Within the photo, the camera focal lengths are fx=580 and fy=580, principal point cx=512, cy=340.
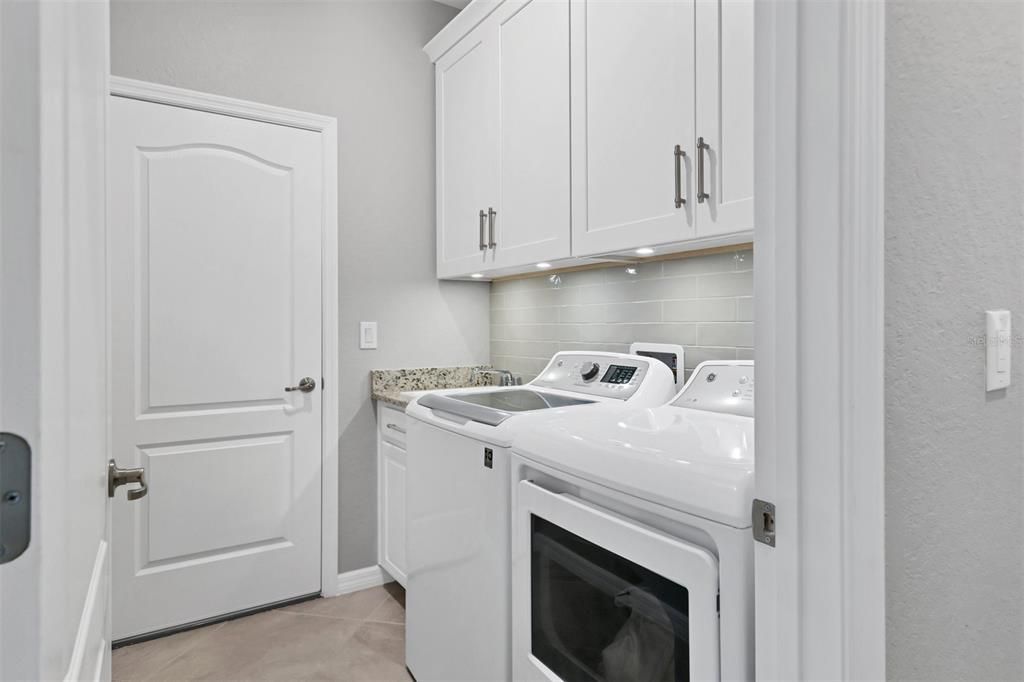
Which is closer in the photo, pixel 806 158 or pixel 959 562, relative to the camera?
pixel 806 158

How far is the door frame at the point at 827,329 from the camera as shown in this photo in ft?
2.04

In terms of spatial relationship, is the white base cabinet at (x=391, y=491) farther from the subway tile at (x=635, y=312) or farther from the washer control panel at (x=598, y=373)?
the subway tile at (x=635, y=312)

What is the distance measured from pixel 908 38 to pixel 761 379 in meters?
0.44

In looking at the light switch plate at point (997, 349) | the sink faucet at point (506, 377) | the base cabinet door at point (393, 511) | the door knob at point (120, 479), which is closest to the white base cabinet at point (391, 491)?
the base cabinet door at point (393, 511)

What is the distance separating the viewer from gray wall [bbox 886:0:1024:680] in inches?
27.0

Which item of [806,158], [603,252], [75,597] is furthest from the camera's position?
[603,252]

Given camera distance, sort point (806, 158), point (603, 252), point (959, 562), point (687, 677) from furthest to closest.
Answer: point (603, 252) < point (687, 677) < point (959, 562) < point (806, 158)

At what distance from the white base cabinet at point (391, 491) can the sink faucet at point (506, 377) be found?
47 cm

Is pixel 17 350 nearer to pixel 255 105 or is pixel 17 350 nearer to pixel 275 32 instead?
pixel 255 105

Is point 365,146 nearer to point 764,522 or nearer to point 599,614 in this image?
point 599,614

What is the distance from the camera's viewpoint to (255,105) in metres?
2.39

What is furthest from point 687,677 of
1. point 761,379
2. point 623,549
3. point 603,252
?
point 603,252

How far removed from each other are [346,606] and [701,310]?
190 centimetres

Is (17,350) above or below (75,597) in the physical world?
above
